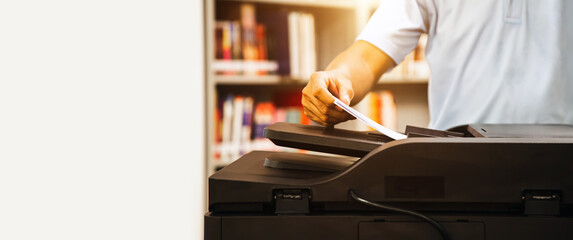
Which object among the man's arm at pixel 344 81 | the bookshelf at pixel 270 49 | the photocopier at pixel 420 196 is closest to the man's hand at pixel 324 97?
the man's arm at pixel 344 81

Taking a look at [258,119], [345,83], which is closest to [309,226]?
[345,83]

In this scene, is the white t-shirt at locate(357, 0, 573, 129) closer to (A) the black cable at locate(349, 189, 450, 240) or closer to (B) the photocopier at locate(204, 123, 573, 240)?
(B) the photocopier at locate(204, 123, 573, 240)

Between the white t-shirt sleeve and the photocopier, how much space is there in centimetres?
51

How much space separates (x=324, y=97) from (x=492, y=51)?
0.50 m

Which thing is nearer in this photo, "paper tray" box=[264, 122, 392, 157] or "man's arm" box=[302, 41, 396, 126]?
"paper tray" box=[264, 122, 392, 157]

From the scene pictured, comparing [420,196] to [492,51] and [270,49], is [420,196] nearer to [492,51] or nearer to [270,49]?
[492,51]

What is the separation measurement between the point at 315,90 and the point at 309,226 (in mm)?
231

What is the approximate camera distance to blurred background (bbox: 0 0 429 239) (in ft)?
5.38
